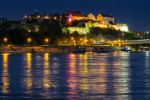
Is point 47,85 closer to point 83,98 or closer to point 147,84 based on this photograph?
point 83,98

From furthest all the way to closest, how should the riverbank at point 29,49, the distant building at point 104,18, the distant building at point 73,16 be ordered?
the distant building at point 104,18
the distant building at point 73,16
the riverbank at point 29,49

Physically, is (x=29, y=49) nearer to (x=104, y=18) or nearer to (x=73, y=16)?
(x=73, y=16)

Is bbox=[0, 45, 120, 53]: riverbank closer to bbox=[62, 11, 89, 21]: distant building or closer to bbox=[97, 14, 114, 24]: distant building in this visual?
bbox=[62, 11, 89, 21]: distant building

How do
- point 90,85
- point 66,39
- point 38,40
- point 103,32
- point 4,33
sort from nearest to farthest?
point 90,85, point 4,33, point 38,40, point 66,39, point 103,32

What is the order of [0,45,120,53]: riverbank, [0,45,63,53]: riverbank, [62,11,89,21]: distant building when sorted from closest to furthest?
[0,45,120,53]: riverbank, [0,45,63,53]: riverbank, [62,11,89,21]: distant building

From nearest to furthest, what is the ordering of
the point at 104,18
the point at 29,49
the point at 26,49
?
the point at 26,49 < the point at 29,49 < the point at 104,18

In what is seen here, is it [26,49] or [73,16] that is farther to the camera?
[73,16]

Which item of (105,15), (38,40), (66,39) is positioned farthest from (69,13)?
(38,40)

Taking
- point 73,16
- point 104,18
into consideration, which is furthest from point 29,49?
point 104,18

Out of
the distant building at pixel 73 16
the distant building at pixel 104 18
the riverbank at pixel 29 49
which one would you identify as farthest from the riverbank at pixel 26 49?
the distant building at pixel 104 18

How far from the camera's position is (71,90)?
44.8 feet

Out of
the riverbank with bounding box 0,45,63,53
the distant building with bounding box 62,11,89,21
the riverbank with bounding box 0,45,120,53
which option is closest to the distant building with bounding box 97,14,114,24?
the distant building with bounding box 62,11,89,21

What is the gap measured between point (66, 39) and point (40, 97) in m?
101

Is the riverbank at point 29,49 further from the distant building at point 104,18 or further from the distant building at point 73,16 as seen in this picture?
the distant building at point 104,18
